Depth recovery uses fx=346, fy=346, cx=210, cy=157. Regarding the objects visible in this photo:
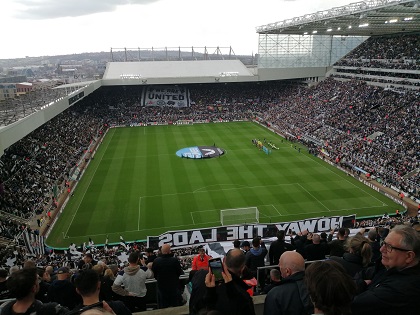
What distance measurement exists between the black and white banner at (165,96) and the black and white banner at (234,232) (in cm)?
4825

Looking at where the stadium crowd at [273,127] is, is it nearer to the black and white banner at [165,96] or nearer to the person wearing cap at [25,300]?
the black and white banner at [165,96]

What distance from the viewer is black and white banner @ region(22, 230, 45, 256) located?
755 inches

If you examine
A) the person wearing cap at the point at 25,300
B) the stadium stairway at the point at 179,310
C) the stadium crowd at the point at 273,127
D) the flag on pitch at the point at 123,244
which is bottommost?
the flag on pitch at the point at 123,244

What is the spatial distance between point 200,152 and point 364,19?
24.3 meters

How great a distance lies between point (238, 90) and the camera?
70812mm

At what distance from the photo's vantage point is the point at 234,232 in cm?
1973

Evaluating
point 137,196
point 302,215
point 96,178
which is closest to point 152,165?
point 96,178

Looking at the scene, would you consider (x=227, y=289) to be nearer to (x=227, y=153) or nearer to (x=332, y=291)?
(x=332, y=291)

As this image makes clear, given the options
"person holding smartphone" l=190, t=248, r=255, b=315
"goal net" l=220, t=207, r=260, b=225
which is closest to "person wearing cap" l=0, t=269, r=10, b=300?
"person holding smartphone" l=190, t=248, r=255, b=315

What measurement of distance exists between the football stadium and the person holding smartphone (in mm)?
1563

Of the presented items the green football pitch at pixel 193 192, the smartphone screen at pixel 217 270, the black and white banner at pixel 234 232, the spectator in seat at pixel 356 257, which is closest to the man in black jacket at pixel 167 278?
the smartphone screen at pixel 217 270

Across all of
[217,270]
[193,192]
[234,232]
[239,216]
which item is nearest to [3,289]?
[217,270]

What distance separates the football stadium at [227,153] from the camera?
788 inches

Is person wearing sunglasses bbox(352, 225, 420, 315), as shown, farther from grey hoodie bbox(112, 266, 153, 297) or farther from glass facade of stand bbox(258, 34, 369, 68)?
glass facade of stand bbox(258, 34, 369, 68)
